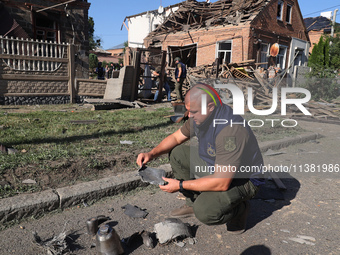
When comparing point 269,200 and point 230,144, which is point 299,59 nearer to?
point 269,200

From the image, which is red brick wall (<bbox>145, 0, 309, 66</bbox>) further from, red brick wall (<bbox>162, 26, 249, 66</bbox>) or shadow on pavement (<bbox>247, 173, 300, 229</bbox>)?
shadow on pavement (<bbox>247, 173, 300, 229</bbox>)

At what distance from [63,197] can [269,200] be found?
240 centimetres

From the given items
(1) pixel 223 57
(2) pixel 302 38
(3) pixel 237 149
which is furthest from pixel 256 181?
(2) pixel 302 38

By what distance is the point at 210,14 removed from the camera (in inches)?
826

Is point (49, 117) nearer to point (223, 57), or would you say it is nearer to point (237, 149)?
point (237, 149)

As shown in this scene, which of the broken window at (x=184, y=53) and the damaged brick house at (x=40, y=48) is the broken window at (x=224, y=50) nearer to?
the broken window at (x=184, y=53)

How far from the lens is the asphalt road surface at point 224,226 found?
2.27 m

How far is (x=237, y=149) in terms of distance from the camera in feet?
6.96

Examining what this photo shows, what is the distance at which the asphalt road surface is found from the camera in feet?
7.45

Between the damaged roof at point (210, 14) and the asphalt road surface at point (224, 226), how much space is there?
1704 centimetres

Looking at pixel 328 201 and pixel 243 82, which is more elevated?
pixel 243 82

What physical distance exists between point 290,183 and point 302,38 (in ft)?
77.2

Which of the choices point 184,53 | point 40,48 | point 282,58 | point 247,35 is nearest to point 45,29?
point 40,48

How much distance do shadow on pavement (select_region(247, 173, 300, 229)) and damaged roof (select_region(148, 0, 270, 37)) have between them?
16.6 metres
